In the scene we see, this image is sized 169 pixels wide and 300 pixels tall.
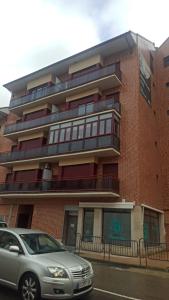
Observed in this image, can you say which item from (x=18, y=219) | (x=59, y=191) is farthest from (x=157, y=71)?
(x=18, y=219)

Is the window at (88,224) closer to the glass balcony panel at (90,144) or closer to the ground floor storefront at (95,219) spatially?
the ground floor storefront at (95,219)

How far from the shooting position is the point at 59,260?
18.3 ft

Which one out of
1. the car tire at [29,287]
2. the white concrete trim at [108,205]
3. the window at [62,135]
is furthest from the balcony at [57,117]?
the car tire at [29,287]

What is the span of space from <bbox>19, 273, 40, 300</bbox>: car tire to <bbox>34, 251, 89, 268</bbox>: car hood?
362 mm

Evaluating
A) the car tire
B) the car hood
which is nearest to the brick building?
the car hood

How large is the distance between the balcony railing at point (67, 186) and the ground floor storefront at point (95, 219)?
1.06m

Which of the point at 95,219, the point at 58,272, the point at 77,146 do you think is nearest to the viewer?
the point at 58,272

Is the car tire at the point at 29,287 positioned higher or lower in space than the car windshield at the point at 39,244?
lower

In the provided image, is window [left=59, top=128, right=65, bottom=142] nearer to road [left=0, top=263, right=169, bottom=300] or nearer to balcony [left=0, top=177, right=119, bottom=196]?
Answer: balcony [left=0, top=177, right=119, bottom=196]

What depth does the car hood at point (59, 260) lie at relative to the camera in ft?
17.8

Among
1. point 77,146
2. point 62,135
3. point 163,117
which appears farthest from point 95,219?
point 163,117

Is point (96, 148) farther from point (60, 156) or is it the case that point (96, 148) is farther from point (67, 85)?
point (67, 85)

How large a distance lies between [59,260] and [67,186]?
1459cm

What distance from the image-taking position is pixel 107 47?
22.9 m
